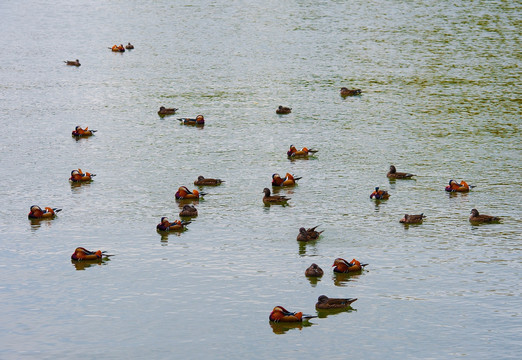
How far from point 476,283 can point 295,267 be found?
231 inches

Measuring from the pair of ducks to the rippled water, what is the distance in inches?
11.3

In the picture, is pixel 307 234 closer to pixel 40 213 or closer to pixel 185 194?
pixel 185 194

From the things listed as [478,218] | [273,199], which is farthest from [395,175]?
[478,218]

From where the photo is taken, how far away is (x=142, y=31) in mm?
84562

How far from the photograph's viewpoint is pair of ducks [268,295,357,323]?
24.5 m

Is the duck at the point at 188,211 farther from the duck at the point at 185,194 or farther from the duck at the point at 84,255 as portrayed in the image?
the duck at the point at 84,255

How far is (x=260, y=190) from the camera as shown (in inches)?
1499

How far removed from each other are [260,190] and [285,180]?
1414mm

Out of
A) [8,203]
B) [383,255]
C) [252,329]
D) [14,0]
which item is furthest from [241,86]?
[14,0]

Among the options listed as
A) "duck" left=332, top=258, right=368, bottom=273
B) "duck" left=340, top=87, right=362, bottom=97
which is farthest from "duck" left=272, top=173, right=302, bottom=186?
"duck" left=340, top=87, right=362, bottom=97

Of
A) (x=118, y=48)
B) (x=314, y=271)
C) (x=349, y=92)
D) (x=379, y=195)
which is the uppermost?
(x=118, y=48)

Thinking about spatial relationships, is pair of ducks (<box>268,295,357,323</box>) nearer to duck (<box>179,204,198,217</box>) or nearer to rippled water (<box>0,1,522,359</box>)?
rippled water (<box>0,1,522,359</box>)

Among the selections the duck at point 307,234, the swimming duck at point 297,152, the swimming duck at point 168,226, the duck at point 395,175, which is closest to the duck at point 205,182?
the swimming duck at point 168,226

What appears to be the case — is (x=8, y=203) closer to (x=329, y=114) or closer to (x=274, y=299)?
(x=274, y=299)
